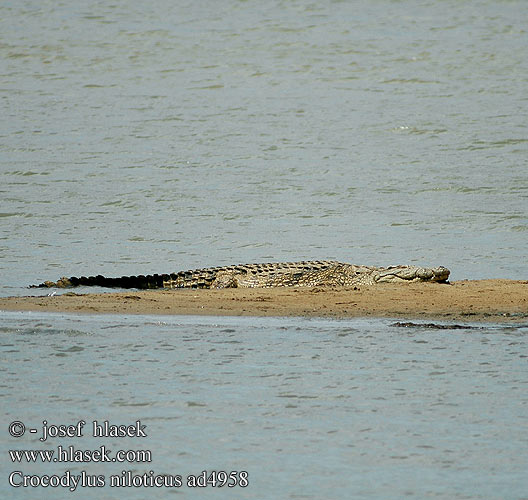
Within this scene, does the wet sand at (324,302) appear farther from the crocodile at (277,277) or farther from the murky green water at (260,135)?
the murky green water at (260,135)

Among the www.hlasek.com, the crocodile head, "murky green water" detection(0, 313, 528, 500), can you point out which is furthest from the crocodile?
the www.hlasek.com

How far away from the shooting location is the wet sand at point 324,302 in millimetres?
8953

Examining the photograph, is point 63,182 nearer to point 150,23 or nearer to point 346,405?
point 346,405

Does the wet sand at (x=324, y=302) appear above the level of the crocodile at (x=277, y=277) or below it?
above

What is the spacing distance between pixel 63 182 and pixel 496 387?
12528 millimetres

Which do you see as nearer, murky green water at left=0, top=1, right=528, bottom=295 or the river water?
the river water

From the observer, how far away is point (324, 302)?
Result: 31.3ft

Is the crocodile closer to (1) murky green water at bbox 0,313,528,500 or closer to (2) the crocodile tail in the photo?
(2) the crocodile tail

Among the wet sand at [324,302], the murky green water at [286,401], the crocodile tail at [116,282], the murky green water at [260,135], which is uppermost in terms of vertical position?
the murky green water at [286,401]

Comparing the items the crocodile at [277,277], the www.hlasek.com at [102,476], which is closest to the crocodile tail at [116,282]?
the crocodile at [277,277]

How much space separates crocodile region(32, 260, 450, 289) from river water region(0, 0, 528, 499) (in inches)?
27.0

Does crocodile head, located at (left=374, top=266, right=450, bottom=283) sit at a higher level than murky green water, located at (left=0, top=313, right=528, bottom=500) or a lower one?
lower

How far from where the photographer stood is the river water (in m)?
5.76

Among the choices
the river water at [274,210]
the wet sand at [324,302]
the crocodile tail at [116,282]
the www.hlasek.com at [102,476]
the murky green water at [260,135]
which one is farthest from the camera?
the murky green water at [260,135]
